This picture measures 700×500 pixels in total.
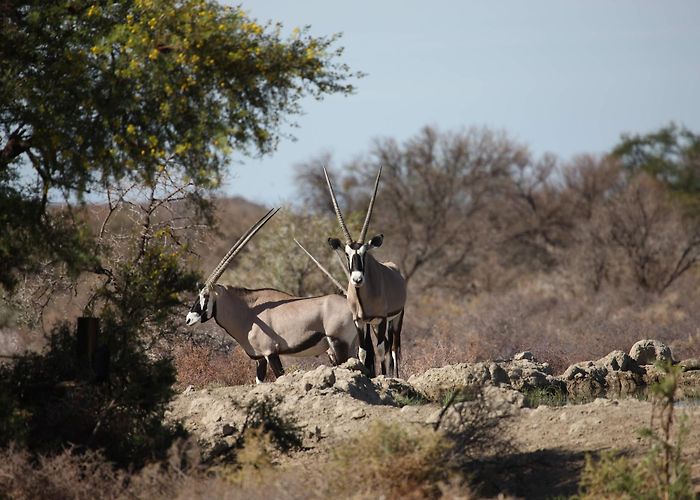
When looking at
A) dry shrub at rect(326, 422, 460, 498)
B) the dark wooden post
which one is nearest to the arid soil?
dry shrub at rect(326, 422, 460, 498)

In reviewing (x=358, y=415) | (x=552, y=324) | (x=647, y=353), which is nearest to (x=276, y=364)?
(x=358, y=415)

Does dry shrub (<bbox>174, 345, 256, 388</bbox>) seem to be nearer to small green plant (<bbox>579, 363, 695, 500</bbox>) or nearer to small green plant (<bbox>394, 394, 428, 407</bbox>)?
small green plant (<bbox>394, 394, 428, 407</bbox>)

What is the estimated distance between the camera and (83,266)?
995 centimetres

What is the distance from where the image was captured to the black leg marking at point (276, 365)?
47.4 feet

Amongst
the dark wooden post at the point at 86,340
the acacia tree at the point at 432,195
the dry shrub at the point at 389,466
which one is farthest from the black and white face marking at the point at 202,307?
the acacia tree at the point at 432,195

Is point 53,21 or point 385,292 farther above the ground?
point 53,21

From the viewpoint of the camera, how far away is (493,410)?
976cm

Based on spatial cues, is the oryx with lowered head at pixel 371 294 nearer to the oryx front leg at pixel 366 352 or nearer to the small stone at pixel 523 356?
the oryx front leg at pixel 366 352

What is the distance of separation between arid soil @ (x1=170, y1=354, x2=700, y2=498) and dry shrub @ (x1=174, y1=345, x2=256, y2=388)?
4.24 ft

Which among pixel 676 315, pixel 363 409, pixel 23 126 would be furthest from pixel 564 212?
pixel 23 126

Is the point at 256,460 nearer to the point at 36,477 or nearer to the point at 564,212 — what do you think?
the point at 36,477

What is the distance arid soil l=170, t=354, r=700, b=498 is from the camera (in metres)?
9.23

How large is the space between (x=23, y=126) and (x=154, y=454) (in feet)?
9.42

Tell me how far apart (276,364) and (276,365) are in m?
0.02
